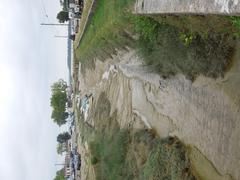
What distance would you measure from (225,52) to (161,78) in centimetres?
391

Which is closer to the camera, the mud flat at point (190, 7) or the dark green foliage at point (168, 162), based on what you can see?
the mud flat at point (190, 7)

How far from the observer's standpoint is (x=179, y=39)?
33.4 feet

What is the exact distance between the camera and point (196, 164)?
1145cm

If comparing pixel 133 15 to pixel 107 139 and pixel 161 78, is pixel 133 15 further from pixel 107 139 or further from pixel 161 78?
pixel 107 139

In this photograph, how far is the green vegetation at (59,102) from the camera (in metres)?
54.5

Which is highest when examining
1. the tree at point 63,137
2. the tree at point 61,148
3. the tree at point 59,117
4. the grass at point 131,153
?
the grass at point 131,153

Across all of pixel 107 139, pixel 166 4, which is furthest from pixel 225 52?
pixel 107 139

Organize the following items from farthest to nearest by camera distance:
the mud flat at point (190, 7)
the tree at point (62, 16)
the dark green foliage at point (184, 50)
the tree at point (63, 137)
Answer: the tree at point (63, 137), the tree at point (62, 16), the dark green foliage at point (184, 50), the mud flat at point (190, 7)

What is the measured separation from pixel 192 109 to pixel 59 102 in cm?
4381

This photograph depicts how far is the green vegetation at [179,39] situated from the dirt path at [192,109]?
0.31 meters

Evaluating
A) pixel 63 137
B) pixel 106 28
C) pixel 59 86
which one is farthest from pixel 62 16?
pixel 106 28

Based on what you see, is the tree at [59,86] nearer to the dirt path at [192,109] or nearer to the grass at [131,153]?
the grass at [131,153]

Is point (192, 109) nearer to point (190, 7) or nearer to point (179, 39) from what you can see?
point (179, 39)

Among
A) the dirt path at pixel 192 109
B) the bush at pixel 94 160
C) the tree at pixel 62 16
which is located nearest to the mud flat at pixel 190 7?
the dirt path at pixel 192 109
